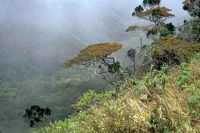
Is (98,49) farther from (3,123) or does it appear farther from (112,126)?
(3,123)

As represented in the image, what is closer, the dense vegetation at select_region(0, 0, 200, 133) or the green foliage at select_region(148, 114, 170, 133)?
the green foliage at select_region(148, 114, 170, 133)

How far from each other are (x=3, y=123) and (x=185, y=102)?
11027cm

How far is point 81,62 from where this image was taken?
2088cm

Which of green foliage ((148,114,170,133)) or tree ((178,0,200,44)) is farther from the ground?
tree ((178,0,200,44))

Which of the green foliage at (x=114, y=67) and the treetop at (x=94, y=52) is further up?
the treetop at (x=94, y=52)

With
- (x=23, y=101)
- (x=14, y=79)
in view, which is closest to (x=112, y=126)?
(x=23, y=101)

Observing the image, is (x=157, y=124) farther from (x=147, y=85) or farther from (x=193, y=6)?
(x=193, y=6)

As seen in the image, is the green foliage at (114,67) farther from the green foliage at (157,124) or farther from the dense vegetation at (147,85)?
the green foliage at (157,124)

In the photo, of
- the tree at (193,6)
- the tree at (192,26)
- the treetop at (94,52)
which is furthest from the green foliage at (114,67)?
the tree at (193,6)

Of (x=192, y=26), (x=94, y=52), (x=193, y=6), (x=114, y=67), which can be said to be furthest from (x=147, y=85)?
(x=193, y=6)

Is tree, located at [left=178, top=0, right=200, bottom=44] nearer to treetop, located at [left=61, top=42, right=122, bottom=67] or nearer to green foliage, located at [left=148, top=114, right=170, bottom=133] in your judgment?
treetop, located at [left=61, top=42, right=122, bottom=67]

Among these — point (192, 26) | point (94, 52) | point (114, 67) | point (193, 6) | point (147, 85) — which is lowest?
point (147, 85)

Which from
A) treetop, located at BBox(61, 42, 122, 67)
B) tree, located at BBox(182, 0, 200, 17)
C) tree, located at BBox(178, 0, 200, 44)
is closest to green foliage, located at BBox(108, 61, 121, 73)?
treetop, located at BBox(61, 42, 122, 67)

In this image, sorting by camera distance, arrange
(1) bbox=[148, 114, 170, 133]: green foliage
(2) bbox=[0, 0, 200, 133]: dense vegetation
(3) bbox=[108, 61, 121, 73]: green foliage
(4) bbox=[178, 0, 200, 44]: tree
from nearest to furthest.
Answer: (1) bbox=[148, 114, 170, 133]: green foliage → (2) bbox=[0, 0, 200, 133]: dense vegetation → (3) bbox=[108, 61, 121, 73]: green foliage → (4) bbox=[178, 0, 200, 44]: tree
